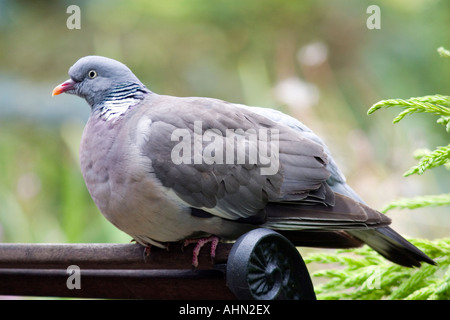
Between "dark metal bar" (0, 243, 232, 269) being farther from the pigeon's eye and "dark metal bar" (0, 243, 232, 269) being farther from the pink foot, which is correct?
the pigeon's eye

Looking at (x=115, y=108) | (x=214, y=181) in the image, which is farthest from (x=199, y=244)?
(x=115, y=108)

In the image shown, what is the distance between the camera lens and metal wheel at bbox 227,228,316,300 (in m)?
1.17

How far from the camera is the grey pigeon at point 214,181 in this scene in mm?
1579

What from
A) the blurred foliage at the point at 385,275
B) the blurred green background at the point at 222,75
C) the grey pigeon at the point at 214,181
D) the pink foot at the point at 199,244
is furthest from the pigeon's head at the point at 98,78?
the blurred green background at the point at 222,75

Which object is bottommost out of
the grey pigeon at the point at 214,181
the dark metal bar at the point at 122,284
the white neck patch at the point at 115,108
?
the dark metal bar at the point at 122,284

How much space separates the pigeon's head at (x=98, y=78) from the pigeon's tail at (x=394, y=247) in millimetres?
823

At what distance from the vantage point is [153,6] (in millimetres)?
4641

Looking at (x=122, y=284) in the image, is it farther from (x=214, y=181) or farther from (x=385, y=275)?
(x=385, y=275)

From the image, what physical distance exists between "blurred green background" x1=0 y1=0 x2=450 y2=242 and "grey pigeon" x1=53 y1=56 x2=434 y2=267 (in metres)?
1.46

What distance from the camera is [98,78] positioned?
1.89 m

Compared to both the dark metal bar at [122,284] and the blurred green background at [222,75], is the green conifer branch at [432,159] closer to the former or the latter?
the dark metal bar at [122,284]

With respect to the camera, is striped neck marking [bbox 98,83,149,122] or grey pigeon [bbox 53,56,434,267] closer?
grey pigeon [bbox 53,56,434,267]

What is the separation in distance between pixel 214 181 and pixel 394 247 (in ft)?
1.72

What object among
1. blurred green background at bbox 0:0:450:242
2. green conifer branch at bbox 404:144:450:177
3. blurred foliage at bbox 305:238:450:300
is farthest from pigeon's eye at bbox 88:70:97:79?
blurred green background at bbox 0:0:450:242
